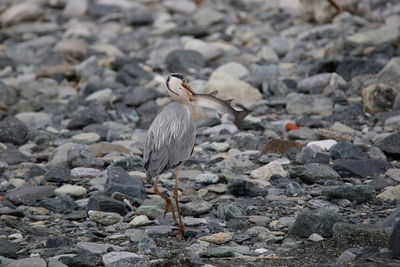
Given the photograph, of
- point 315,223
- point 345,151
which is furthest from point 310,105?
point 315,223

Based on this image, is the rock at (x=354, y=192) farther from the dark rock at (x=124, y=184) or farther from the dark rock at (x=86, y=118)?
the dark rock at (x=86, y=118)

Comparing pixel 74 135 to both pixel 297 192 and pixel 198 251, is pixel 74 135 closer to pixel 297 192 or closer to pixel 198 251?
pixel 297 192

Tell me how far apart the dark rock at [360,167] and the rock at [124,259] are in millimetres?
3039

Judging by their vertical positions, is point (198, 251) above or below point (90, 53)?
above

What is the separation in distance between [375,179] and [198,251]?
2648 millimetres

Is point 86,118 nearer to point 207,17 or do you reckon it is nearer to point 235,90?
point 235,90

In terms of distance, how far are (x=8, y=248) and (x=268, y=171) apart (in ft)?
10.4

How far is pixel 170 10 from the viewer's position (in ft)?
62.3

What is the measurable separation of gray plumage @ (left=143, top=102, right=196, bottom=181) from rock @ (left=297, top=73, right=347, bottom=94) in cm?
506

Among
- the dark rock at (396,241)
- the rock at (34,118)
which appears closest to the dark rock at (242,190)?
the dark rock at (396,241)

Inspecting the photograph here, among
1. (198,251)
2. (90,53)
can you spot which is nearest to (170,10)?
(90,53)

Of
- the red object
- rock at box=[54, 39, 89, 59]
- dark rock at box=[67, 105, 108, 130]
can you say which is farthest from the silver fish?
rock at box=[54, 39, 89, 59]

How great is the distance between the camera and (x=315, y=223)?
22.3 feet

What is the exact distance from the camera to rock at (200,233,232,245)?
22.4ft
